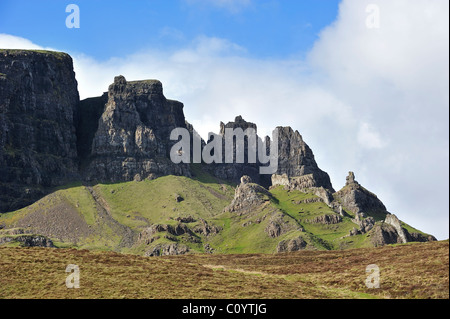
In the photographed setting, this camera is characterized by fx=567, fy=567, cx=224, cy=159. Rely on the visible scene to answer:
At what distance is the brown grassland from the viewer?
303ft

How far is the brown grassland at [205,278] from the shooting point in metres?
92.2

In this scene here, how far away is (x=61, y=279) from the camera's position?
104188 millimetres

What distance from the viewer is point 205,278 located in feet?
359

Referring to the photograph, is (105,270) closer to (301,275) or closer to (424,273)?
(301,275)
